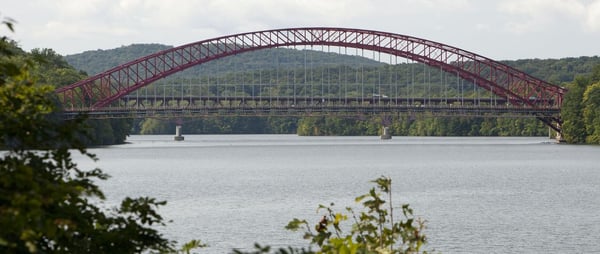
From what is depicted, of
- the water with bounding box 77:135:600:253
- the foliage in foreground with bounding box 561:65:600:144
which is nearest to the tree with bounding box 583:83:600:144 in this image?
the foliage in foreground with bounding box 561:65:600:144

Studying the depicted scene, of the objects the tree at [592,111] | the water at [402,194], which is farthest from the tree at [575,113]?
the water at [402,194]

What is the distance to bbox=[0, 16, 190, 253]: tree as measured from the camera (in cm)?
752

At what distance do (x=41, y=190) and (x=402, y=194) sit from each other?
43.1 m

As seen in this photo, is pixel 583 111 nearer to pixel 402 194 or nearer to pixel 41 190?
pixel 402 194

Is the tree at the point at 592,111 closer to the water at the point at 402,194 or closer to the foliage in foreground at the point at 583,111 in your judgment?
the foliage in foreground at the point at 583,111

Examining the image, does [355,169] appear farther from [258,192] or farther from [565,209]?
[565,209]

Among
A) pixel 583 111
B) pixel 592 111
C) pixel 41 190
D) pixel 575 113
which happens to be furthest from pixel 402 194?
pixel 575 113

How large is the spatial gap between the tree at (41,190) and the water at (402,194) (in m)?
18.3

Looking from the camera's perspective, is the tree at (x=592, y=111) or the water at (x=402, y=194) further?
the tree at (x=592, y=111)

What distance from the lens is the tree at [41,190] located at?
752 centimetres

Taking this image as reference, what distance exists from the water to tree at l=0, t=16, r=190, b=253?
60.1ft

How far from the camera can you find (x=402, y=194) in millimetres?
50594

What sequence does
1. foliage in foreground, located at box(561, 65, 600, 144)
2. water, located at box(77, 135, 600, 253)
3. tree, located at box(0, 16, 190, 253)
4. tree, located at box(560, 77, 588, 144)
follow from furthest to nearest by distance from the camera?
tree, located at box(560, 77, 588, 144) < foliage in foreground, located at box(561, 65, 600, 144) < water, located at box(77, 135, 600, 253) < tree, located at box(0, 16, 190, 253)

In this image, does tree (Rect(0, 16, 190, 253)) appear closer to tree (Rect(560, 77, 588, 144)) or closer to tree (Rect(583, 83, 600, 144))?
tree (Rect(583, 83, 600, 144))
